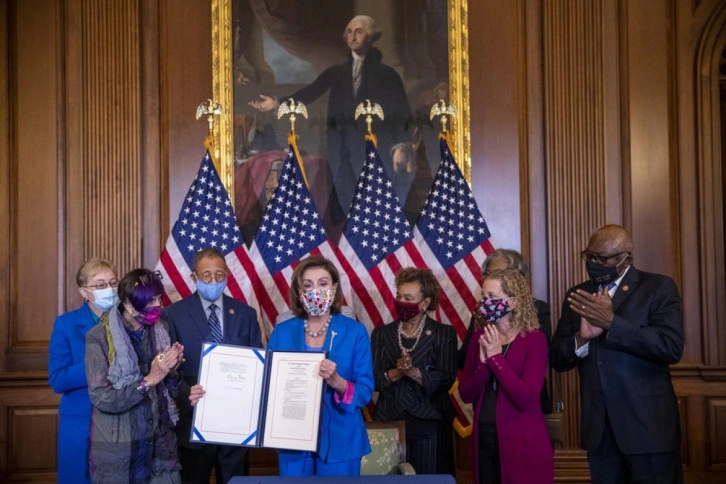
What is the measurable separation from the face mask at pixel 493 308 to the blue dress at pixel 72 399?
2.34 m

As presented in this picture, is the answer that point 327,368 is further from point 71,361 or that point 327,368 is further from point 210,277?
point 71,361

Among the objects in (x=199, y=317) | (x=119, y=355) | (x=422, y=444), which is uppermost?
(x=199, y=317)

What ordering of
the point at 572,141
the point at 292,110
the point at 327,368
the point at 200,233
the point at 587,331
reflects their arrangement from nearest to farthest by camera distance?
1. the point at 327,368
2. the point at 587,331
3. the point at 200,233
4. the point at 292,110
5. the point at 572,141

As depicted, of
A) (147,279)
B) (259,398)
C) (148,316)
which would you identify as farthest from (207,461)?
(147,279)

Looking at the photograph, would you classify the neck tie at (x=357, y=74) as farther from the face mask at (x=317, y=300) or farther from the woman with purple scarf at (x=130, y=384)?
the woman with purple scarf at (x=130, y=384)

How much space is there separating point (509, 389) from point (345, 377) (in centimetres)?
81

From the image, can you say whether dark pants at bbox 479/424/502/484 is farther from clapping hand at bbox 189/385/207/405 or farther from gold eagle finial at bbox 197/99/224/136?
gold eagle finial at bbox 197/99/224/136

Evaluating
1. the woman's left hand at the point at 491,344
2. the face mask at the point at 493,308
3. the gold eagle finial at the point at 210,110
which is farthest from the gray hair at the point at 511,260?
the gold eagle finial at the point at 210,110

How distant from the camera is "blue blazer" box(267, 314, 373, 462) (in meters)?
4.04

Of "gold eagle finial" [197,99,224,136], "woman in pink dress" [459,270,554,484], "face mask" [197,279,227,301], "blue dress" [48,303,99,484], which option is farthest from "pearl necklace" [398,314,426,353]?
"gold eagle finial" [197,99,224,136]

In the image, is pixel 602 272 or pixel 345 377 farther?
pixel 602 272

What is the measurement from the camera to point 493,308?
423cm

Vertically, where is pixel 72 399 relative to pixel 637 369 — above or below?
below

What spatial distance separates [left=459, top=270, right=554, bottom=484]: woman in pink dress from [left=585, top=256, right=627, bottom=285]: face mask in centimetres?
42
